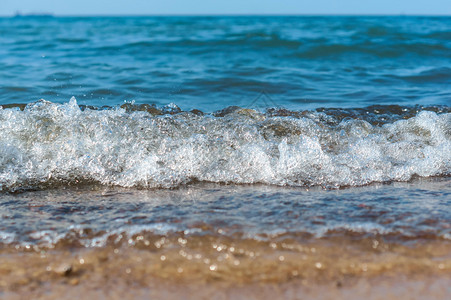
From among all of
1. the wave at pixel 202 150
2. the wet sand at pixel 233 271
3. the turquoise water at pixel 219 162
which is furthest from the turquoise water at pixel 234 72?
the wet sand at pixel 233 271

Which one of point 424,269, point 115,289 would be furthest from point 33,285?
point 424,269

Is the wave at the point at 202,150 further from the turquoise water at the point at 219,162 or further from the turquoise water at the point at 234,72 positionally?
the turquoise water at the point at 234,72

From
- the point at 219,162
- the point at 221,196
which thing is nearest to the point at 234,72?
the point at 219,162

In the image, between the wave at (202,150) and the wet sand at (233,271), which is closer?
the wet sand at (233,271)

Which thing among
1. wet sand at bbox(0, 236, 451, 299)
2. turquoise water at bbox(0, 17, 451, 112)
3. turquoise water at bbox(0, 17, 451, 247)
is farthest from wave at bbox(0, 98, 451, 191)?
turquoise water at bbox(0, 17, 451, 112)

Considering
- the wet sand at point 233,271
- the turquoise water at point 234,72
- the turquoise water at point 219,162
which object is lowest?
the wet sand at point 233,271

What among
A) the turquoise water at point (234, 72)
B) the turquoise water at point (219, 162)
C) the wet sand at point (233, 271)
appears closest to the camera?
the wet sand at point (233, 271)

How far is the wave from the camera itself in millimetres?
2662

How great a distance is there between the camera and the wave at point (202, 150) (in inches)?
105

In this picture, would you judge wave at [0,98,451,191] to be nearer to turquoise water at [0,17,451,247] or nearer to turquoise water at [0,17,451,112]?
turquoise water at [0,17,451,247]

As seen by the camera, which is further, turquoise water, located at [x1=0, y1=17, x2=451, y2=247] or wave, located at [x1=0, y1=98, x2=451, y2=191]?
wave, located at [x1=0, y1=98, x2=451, y2=191]

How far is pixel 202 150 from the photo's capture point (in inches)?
116

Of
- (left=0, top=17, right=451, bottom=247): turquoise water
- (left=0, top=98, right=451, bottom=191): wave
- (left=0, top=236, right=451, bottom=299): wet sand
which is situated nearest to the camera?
(left=0, top=236, right=451, bottom=299): wet sand

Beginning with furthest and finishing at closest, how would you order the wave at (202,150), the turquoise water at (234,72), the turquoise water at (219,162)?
the turquoise water at (234,72) → the wave at (202,150) → the turquoise water at (219,162)
